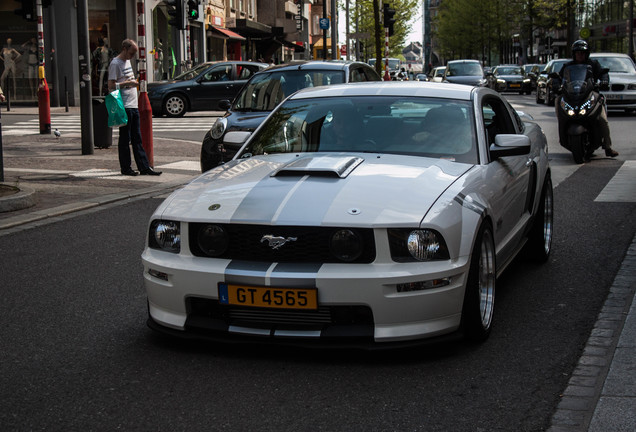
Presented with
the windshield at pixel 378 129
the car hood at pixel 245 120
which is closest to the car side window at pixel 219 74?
the car hood at pixel 245 120

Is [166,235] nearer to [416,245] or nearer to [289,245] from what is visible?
[289,245]

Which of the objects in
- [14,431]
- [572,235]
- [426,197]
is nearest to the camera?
[14,431]

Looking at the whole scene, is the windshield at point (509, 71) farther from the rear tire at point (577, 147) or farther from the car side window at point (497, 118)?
Result: the car side window at point (497, 118)

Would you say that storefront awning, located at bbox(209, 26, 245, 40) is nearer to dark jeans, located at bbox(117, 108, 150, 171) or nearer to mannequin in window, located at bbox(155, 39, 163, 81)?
mannequin in window, located at bbox(155, 39, 163, 81)

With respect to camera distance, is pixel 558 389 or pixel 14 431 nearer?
Result: pixel 14 431

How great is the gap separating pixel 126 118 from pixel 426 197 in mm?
8684

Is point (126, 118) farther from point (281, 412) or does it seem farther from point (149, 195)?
point (281, 412)

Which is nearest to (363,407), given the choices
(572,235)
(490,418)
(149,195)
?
(490,418)

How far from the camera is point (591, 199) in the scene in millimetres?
10648

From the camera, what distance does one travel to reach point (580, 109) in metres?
14.4

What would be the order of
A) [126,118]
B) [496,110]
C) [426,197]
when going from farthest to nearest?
1. [126,118]
2. [496,110]
3. [426,197]

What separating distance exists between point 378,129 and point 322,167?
844mm

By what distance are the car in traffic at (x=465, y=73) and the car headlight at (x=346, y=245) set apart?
31093 mm

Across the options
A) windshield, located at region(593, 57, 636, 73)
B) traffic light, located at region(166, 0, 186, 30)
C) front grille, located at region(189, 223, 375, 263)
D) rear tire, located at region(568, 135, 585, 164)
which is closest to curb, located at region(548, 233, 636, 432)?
front grille, located at region(189, 223, 375, 263)
